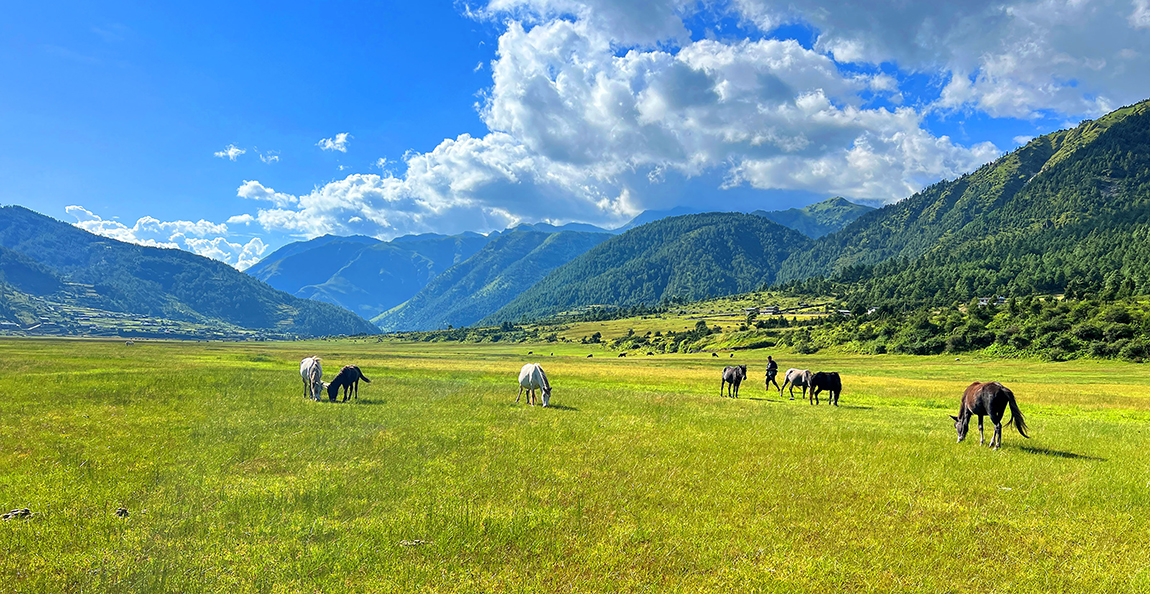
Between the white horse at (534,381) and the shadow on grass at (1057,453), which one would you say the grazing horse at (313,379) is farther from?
the shadow on grass at (1057,453)

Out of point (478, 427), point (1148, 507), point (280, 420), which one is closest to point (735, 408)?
point (478, 427)

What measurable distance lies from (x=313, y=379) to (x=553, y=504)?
2238cm

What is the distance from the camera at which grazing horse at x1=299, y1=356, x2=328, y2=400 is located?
28.4m

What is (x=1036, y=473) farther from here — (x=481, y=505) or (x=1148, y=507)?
(x=481, y=505)

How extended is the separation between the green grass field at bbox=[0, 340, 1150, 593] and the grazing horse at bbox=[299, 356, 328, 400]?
552cm

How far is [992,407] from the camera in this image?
17656 millimetres

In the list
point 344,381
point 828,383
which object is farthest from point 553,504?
point 828,383

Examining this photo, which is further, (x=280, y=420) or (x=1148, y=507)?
(x=280, y=420)

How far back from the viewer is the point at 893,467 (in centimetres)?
1506

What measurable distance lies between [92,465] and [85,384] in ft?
81.1

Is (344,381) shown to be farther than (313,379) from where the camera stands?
Yes

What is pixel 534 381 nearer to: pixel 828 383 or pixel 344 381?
pixel 344 381

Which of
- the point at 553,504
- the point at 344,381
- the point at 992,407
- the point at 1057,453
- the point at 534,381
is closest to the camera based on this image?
the point at 553,504

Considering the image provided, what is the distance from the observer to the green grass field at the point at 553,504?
333 inches
